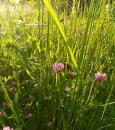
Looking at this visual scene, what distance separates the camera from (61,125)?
4.20ft

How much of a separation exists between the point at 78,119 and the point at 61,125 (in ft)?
0.24

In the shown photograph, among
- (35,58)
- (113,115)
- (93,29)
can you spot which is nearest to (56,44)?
(35,58)

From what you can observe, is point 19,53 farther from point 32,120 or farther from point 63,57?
point 32,120

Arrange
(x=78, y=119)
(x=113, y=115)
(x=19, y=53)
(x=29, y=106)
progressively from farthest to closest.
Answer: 1. (x=19, y=53)
2. (x=29, y=106)
3. (x=113, y=115)
4. (x=78, y=119)

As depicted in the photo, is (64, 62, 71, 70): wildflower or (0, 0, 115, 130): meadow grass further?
(64, 62, 71, 70): wildflower

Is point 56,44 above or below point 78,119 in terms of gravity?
above

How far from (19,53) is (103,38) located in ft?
1.33

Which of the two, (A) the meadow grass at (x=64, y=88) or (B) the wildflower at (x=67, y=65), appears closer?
(A) the meadow grass at (x=64, y=88)

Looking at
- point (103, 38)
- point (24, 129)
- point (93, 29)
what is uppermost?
point (93, 29)

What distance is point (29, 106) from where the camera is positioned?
1.46 m

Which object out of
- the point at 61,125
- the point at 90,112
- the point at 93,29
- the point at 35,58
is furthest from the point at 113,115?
the point at 35,58

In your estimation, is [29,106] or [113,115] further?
[29,106]

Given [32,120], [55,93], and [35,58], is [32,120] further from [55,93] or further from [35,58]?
[35,58]

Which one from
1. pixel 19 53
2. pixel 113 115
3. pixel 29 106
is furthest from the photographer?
pixel 19 53
